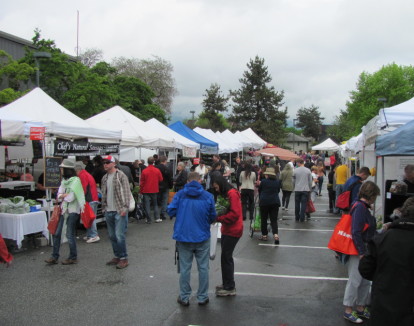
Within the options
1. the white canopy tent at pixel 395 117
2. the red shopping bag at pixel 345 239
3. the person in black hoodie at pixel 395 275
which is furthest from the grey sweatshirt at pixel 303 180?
the person in black hoodie at pixel 395 275

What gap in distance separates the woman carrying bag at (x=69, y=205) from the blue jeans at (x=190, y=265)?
8.31ft

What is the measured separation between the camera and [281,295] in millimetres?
5367

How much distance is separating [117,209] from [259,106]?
162 feet

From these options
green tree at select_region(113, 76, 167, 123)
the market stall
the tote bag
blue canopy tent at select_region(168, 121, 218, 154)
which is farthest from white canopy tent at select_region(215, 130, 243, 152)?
the tote bag

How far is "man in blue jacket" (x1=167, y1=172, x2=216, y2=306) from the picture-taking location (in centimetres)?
480

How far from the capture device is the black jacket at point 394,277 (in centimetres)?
272

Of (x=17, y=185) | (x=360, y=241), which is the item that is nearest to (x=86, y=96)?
(x=17, y=185)

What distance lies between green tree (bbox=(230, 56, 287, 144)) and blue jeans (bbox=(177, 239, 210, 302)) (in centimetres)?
4871

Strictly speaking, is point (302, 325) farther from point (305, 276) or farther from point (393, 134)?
point (393, 134)

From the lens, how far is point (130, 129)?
42.4 ft

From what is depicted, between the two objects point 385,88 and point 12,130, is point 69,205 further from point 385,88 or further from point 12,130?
point 385,88

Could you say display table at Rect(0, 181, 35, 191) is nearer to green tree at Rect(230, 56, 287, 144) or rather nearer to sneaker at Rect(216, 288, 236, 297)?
sneaker at Rect(216, 288, 236, 297)

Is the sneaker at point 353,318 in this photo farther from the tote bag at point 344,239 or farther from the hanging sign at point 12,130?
the hanging sign at point 12,130

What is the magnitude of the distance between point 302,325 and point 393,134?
259 cm
